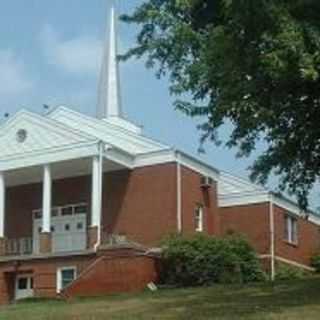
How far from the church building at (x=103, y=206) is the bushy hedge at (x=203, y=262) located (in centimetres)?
72

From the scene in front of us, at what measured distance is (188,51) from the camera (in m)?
22.3

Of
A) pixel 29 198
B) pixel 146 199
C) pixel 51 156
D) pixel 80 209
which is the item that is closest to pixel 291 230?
pixel 146 199

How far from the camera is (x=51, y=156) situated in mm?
43281

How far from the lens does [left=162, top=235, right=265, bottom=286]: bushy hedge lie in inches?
1510

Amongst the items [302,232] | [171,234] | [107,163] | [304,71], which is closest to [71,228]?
[107,163]

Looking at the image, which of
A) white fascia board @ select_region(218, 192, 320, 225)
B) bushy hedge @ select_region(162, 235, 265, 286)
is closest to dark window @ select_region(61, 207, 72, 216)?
white fascia board @ select_region(218, 192, 320, 225)

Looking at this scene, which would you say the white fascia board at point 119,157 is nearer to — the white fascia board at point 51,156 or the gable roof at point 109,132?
the gable roof at point 109,132

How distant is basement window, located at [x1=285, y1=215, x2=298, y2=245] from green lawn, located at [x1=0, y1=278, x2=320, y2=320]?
2317 cm

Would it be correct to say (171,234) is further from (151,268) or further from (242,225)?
(242,225)

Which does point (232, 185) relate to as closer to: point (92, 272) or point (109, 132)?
point (109, 132)

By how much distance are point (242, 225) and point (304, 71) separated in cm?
3090

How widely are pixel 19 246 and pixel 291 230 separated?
14605 millimetres

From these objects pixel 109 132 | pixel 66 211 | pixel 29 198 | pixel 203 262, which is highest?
pixel 109 132

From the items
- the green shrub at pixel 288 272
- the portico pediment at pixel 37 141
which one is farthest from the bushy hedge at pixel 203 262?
the portico pediment at pixel 37 141
